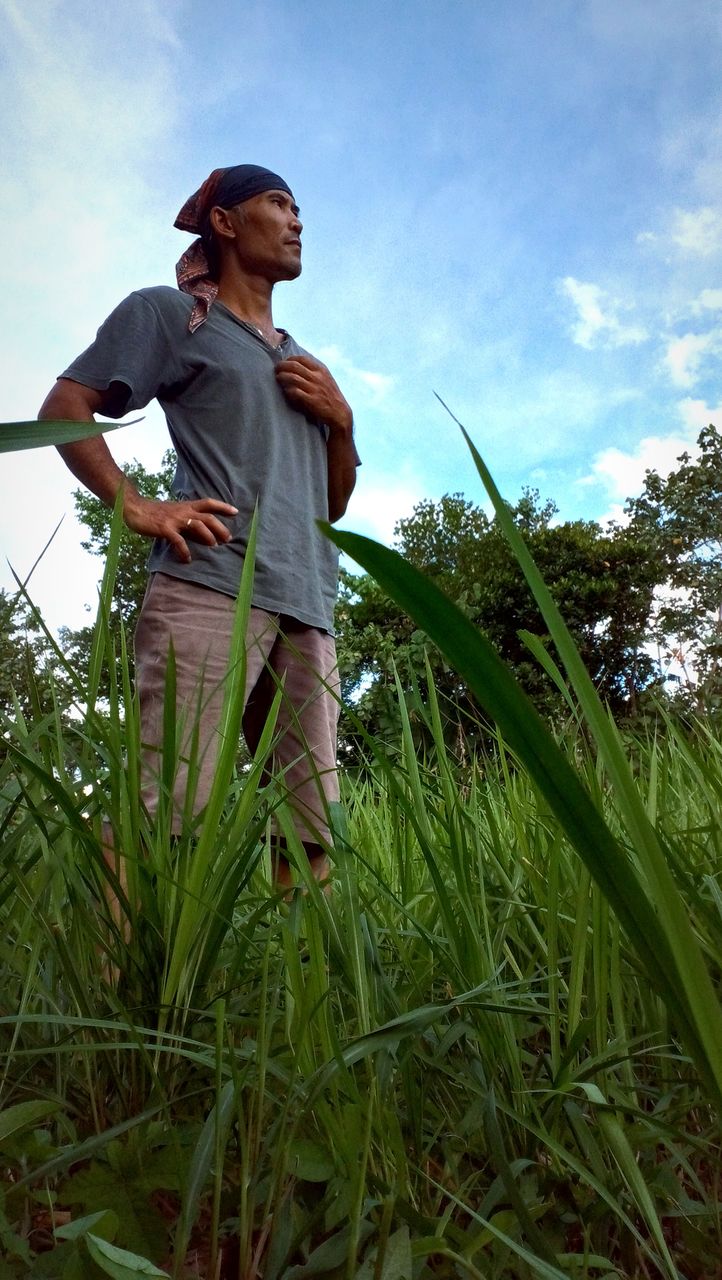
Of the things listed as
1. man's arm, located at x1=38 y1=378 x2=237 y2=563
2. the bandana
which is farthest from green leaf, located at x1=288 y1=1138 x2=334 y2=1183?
the bandana

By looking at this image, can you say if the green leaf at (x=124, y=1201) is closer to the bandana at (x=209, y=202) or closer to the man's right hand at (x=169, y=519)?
the man's right hand at (x=169, y=519)

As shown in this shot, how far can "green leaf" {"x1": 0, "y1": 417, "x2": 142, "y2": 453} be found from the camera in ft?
1.22

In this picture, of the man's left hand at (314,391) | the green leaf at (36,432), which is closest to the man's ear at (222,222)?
the man's left hand at (314,391)

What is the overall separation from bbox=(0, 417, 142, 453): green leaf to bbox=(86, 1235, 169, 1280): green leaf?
44 centimetres

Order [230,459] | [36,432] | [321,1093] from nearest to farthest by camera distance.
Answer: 1. [36,432]
2. [321,1093]
3. [230,459]

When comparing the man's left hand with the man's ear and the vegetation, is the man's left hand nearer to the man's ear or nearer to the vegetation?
A: the man's ear

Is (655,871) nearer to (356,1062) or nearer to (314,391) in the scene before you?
(356,1062)

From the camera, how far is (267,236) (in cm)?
281

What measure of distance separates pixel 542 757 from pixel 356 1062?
488 mm

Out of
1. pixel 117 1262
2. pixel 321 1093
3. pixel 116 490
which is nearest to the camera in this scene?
pixel 117 1262

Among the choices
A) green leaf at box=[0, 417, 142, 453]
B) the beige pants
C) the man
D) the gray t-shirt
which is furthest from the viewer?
the gray t-shirt

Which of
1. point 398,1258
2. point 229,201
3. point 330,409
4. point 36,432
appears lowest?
point 398,1258

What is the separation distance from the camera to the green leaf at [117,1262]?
A: 19.4 inches

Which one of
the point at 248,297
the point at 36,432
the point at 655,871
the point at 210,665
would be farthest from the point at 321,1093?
the point at 248,297
